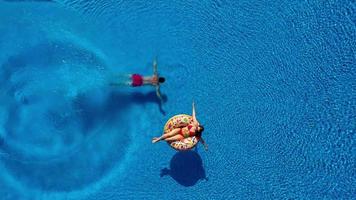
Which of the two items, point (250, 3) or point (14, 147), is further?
point (250, 3)

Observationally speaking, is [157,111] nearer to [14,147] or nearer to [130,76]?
[130,76]

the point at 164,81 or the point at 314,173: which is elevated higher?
the point at 164,81

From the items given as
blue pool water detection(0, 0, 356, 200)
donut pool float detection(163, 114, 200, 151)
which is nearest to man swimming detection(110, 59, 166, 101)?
blue pool water detection(0, 0, 356, 200)

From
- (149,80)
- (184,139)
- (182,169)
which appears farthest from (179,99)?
(182,169)

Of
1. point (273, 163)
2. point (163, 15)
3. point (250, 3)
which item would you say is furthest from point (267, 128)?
point (163, 15)

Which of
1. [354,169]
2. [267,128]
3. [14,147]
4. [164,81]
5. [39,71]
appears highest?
[39,71]

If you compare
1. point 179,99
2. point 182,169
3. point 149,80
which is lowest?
point 182,169

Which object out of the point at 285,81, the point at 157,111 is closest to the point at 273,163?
the point at 285,81

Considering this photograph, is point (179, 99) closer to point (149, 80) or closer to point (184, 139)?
point (149, 80)
